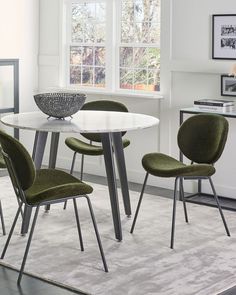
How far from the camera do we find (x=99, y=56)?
7.14 metres

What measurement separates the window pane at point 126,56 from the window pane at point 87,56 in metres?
0.43

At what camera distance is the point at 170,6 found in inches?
248

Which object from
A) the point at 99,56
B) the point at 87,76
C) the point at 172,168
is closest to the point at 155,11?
the point at 99,56

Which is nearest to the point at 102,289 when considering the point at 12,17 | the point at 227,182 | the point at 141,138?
the point at 227,182

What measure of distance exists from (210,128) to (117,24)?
2.29m

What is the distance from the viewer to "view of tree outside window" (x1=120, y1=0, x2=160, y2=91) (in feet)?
21.7

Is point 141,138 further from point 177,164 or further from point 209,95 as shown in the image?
point 177,164

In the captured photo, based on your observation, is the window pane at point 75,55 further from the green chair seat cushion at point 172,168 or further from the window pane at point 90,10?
the green chair seat cushion at point 172,168

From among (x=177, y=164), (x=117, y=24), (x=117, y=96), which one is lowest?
(x=177, y=164)

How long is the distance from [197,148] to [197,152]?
3cm

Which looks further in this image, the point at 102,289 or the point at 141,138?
the point at 141,138

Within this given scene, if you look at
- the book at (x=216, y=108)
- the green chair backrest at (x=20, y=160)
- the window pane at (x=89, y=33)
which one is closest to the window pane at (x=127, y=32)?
the window pane at (x=89, y=33)

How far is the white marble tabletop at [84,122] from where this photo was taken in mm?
4520

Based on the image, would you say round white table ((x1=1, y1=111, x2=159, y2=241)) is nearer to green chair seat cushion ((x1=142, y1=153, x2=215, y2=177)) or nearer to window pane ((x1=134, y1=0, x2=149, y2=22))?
green chair seat cushion ((x1=142, y1=153, x2=215, y2=177))
